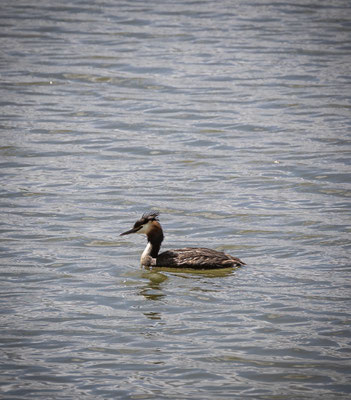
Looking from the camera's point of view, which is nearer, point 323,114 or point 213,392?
point 213,392

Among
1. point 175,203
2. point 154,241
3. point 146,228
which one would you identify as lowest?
point 154,241

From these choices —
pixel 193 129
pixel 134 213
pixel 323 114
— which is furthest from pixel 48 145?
pixel 323 114

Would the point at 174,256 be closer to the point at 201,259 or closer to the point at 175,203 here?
the point at 201,259

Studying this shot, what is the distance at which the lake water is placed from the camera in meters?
8.05

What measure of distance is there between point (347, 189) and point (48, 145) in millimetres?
6067

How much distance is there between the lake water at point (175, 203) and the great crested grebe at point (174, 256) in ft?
0.57

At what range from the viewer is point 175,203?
13.3 meters

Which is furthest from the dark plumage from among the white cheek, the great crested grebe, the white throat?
the white cheek

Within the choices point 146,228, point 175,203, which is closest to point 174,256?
point 146,228

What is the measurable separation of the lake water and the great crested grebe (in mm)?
174

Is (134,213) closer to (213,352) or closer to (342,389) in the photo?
(213,352)

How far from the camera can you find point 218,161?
15711 mm

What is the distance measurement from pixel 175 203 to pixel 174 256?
2.56 meters

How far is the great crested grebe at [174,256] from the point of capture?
10523mm
